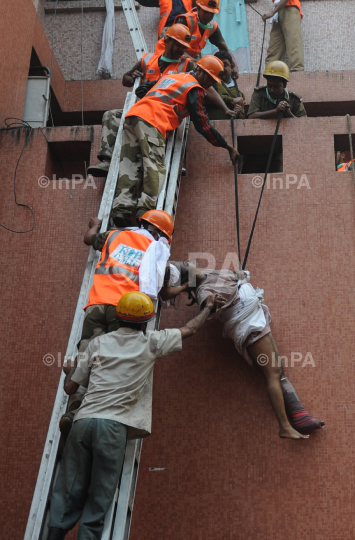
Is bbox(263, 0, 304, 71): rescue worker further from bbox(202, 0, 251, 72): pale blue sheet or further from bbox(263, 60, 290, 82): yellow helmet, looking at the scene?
bbox(263, 60, 290, 82): yellow helmet

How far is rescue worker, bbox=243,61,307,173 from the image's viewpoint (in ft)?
25.3

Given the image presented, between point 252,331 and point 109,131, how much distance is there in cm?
282

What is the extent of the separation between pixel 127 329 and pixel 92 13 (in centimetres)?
788

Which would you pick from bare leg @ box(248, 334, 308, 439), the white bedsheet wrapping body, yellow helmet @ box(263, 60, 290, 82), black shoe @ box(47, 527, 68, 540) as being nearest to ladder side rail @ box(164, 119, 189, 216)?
the white bedsheet wrapping body

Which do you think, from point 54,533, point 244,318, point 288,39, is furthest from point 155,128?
point 288,39

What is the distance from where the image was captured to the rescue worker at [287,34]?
33.3 feet

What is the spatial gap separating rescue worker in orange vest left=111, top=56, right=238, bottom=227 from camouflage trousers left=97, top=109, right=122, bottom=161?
55 centimetres

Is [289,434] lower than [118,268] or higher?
lower

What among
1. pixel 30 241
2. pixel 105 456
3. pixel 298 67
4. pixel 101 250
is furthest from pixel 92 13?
pixel 105 456

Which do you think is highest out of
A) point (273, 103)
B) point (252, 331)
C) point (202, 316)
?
point (273, 103)

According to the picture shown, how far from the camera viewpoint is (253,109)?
27.0 ft

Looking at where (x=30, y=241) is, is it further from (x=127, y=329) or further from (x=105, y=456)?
(x=105, y=456)

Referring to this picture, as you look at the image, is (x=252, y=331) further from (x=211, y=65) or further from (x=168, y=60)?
(x=168, y=60)

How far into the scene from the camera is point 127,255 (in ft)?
18.2
